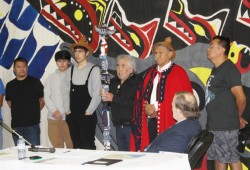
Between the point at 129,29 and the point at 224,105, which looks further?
the point at 129,29

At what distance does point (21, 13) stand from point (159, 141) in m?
3.10

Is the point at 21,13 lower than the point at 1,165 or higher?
higher

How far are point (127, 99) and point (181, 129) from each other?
5.20ft

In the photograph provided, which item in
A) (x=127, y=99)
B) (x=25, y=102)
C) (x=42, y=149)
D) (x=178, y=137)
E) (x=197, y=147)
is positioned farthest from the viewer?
(x=25, y=102)

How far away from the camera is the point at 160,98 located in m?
4.27

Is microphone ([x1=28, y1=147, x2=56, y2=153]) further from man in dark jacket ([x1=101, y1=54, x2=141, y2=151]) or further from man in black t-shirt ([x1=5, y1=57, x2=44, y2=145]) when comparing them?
man in black t-shirt ([x1=5, y1=57, x2=44, y2=145])

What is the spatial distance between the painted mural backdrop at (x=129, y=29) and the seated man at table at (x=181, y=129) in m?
1.43

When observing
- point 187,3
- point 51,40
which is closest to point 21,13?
point 51,40

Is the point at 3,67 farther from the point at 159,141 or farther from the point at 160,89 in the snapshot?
the point at 159,141

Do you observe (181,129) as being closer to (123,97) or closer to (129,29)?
(123,97)

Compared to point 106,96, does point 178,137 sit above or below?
below

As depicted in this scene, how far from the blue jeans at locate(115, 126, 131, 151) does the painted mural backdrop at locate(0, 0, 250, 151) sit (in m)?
0.53

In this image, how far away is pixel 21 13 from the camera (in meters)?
5.50

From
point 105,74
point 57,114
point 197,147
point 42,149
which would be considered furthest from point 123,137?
point 197,147
